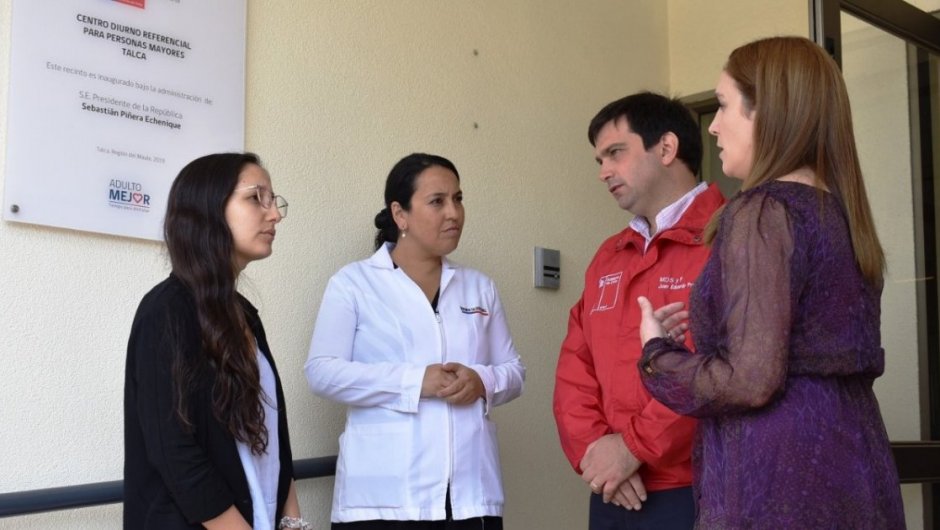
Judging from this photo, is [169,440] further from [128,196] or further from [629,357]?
[629,357]

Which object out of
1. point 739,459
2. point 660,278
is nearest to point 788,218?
point 739,459

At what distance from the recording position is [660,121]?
2736 mm

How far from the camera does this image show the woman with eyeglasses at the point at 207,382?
1.90 metres

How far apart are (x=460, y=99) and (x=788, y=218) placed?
208 centimetres

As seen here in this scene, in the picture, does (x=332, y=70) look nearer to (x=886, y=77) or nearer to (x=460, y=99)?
(x=460, y=99)

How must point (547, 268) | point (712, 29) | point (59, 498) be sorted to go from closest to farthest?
point (59, 498) < point (547, 268) < point (712, 29)

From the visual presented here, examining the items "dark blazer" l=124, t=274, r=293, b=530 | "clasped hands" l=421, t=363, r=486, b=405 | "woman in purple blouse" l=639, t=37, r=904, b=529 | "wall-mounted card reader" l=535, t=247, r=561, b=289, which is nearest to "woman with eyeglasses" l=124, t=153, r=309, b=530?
"dark blazer" l=124, t=274, r=293, b=530

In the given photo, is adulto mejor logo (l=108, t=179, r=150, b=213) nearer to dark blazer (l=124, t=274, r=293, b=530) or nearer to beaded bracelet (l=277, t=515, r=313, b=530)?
dark blazer (l=124, t=274, r=293, b=530)

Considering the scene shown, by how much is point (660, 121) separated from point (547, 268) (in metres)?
1.19

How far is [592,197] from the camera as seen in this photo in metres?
Result: 4.13

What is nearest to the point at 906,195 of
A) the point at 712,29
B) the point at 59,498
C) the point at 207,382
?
the point at 712,29

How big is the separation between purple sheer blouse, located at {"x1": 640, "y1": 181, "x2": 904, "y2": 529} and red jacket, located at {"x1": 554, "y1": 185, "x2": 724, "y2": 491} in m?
0.64

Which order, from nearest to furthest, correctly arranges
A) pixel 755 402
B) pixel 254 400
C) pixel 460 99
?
1. pixel 755 402
2. pixel 254 400
3. pixel 460 99

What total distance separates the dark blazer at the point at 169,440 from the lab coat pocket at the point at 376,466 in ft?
2.44
